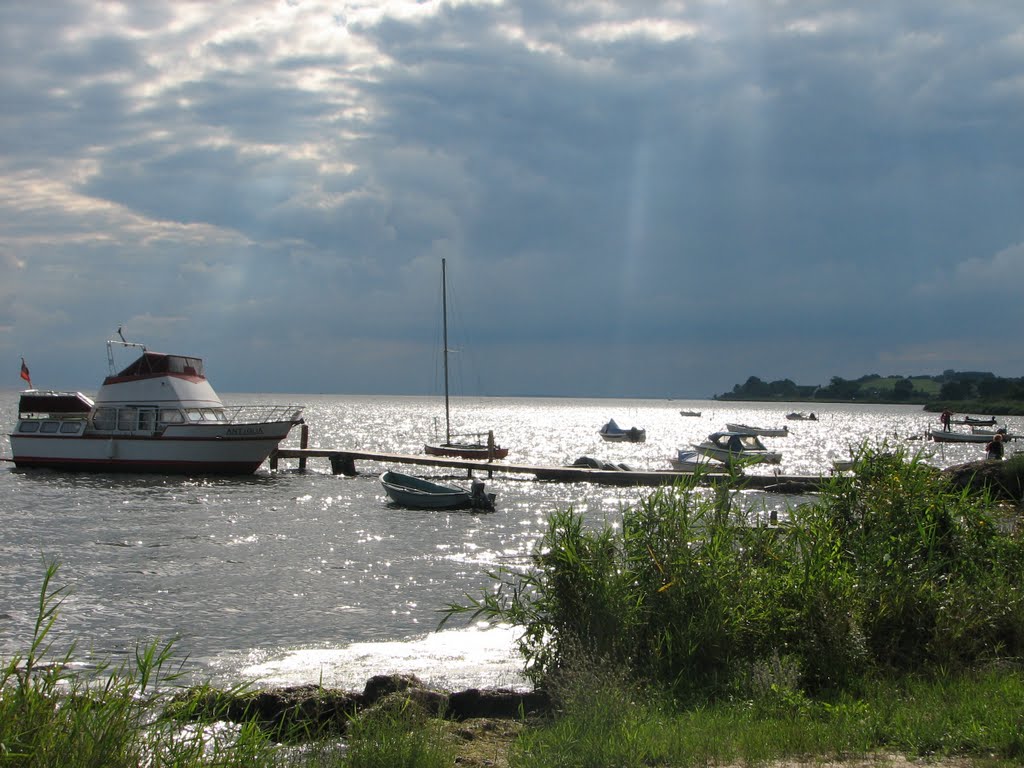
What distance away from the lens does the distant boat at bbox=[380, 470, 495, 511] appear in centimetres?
3266

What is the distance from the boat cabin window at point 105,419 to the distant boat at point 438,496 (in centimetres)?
1818

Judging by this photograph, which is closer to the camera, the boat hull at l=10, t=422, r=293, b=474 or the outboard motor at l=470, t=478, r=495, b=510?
the outboard motor at l=470, t=478, r=495, b=510

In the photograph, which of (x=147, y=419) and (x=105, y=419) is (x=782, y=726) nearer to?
(x=147, y=419)

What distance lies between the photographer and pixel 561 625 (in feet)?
30.7

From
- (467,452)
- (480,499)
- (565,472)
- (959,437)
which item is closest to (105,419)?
(467,452)

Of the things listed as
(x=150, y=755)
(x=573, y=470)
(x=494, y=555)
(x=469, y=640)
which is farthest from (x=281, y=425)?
(x=150, y=755)

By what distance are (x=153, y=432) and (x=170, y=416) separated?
1.10m

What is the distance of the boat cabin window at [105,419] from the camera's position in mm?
44188

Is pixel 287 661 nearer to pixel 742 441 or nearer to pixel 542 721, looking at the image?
pixel 542 721

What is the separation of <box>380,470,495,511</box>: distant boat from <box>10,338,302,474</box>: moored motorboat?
1328 cm

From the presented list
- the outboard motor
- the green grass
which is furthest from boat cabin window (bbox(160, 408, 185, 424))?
the green grass

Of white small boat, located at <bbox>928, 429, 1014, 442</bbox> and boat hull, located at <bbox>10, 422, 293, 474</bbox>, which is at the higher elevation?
boat hull, located at <bbox>10, 422, 293, 474</bbox>

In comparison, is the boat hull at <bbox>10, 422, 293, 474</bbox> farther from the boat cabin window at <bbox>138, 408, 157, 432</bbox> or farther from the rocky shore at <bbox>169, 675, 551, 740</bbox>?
the rocky shore at <bbox>169, 675, 551, 740</bbox>

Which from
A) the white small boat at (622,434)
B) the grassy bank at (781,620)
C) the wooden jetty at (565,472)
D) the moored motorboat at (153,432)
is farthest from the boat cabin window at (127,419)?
the white small boat at (622,434)
